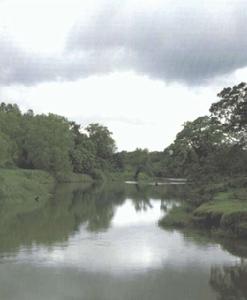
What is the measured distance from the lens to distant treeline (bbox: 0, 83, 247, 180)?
3409cm

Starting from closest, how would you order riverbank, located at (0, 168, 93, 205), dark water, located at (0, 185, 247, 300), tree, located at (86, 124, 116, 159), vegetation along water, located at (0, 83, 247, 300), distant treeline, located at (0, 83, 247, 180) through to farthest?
dark water, located at (0, 185, 247, 300) → vegetation along water, located at (0, 83, 247, 300) → distant treeline, located at (0, 83, 247, 180) → riverbank, located at (0, 168, 93, 205) → tree, located at (86, 124, 116, 159)

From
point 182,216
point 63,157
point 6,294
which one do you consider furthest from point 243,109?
point 63,157

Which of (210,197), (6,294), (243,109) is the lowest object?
(6,294)

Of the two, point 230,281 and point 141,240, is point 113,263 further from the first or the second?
point 141,240

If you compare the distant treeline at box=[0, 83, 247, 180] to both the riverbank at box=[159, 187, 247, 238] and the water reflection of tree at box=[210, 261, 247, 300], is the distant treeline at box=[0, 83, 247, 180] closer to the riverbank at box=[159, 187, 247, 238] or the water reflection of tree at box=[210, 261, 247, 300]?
the riverbank at box=[159, 187, 247, 238]

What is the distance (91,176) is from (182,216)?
88.1 meters

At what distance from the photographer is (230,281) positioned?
→ 18.0 meters

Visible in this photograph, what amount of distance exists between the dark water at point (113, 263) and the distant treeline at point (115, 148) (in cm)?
815

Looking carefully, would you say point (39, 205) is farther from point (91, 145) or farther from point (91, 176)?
point (91, 145)

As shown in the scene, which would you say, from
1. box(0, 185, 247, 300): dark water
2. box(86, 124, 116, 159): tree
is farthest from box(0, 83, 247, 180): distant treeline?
box(0, 185, 247, 300): dark water

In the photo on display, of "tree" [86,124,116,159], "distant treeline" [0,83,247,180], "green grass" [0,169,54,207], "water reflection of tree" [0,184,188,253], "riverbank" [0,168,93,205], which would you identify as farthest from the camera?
"tree" [86,124,116,159]

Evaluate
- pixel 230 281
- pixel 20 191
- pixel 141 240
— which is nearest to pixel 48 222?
pixel 141 240

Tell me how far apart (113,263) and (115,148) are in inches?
5167

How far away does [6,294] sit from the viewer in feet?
50.9
